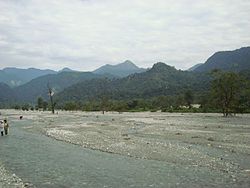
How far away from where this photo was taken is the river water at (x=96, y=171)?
750 inches

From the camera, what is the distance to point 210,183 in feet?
60.7

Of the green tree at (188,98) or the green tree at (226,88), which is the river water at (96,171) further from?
the green tree at (188,98)

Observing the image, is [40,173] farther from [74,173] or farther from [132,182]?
[132,182]

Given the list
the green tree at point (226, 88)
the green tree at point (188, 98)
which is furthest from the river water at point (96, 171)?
the green tree at point (188, 98)

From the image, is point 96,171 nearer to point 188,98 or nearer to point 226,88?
point 226,88

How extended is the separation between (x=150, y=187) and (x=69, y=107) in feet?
538

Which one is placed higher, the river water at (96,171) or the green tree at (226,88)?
the green tree at (226,88)

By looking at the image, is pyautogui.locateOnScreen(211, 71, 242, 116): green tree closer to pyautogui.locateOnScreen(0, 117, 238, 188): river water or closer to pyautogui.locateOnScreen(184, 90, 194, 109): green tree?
pyautogui.locateOnScreen(184, 90, 194, 109): green tree

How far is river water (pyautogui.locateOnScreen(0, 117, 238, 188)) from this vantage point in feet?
62.5

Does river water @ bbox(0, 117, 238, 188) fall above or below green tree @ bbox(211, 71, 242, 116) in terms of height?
below

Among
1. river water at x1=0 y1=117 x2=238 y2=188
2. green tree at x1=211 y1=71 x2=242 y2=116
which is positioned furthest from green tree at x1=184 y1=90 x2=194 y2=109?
river water at x1=0 y1=117 x2=238 y2=188

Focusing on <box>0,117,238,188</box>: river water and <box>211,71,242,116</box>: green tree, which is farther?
→ <box>211,71,242,116</box>: green tree

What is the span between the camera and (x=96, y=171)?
22.5 meters

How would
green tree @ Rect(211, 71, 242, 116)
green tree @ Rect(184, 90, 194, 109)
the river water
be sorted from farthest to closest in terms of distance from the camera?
green tree @ Rect(184, 90, 194, 109)
green tree @ Rect(211, 71, 242, 116)
the river water
